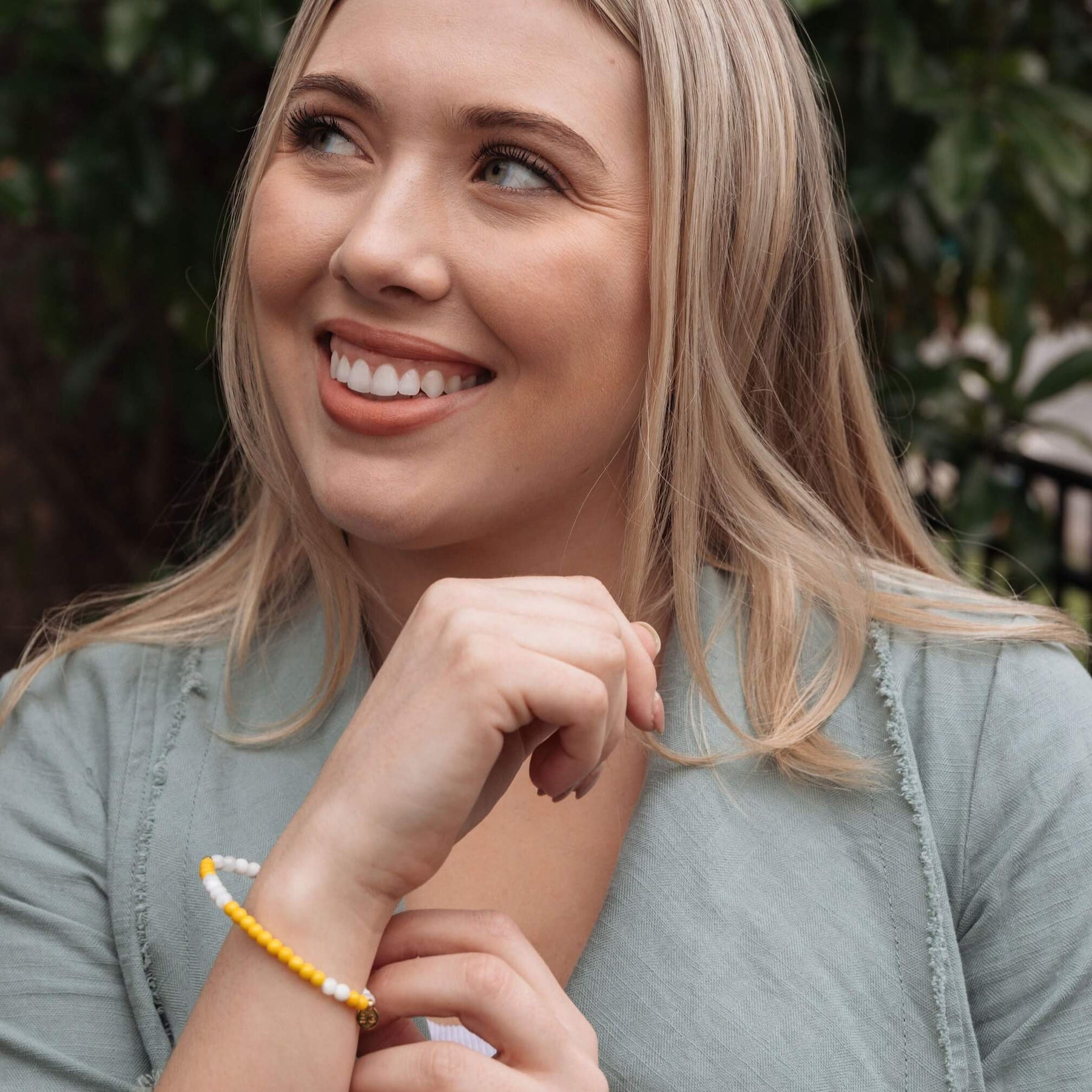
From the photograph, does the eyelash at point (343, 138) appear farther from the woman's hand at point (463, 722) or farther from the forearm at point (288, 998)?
the forearm at point (288, 998)

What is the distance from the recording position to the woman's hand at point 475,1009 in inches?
46.7

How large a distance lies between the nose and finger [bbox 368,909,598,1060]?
588mm

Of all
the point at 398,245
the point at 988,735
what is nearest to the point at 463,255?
the point at 398,245

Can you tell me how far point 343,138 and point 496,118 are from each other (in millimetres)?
200

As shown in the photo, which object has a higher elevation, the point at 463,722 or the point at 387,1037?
the point at 463,722

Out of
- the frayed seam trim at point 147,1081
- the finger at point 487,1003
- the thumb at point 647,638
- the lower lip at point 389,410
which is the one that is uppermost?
the lower lip at point 389,410

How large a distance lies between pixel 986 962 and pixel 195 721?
0.90 meters

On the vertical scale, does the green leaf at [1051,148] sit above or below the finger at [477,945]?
above

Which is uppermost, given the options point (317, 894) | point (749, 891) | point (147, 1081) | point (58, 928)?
point (317, 894)

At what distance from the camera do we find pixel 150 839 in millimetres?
1547

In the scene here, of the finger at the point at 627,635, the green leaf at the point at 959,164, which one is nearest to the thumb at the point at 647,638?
the finger at the point at 627,635

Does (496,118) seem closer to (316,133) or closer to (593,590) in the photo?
(316,133)

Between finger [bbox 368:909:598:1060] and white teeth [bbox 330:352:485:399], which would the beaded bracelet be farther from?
white teeth [bbox 330:352:485:399]

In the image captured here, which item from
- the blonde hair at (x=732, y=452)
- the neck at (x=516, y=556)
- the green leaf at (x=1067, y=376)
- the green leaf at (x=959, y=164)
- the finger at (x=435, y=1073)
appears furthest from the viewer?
the green leaf at (x=1067, y=376)
